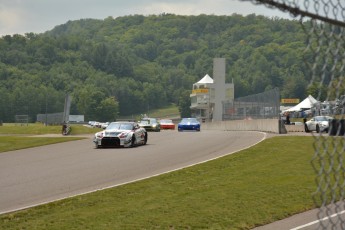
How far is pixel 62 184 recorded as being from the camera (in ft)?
63.1

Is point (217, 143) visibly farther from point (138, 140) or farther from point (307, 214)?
point (307, 214)

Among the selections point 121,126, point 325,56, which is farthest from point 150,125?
point 325,56

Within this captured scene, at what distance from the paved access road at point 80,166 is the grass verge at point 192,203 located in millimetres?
1130

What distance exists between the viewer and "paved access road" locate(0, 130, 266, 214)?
1788cm

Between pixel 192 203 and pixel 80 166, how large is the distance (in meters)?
9.39

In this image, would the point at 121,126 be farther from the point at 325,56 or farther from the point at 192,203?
the point at 325,56

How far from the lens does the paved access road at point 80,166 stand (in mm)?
17875

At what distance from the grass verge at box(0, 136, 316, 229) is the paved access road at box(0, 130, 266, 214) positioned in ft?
3.71

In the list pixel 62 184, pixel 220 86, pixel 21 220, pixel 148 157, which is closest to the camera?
pixel 21 220

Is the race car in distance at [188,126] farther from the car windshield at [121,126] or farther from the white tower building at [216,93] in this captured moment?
the white tower building at [216,93]

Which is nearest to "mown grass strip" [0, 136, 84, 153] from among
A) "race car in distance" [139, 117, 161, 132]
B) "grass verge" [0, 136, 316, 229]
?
"race car in distance" [139, 117, 161, 132]

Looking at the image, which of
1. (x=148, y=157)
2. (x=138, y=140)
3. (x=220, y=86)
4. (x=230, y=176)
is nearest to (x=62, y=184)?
(x=230, y=176)

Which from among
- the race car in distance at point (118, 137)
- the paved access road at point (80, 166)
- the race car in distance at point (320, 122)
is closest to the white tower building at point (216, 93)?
the race car in distance at point (118, 137)

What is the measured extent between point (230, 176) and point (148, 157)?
745 cm
